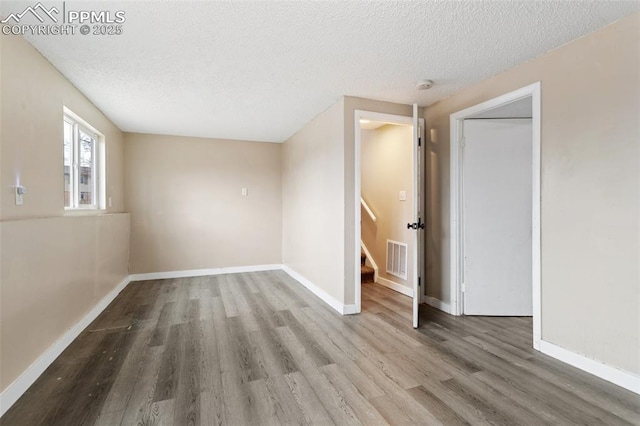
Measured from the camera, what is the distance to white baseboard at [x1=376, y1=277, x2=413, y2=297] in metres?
3.87

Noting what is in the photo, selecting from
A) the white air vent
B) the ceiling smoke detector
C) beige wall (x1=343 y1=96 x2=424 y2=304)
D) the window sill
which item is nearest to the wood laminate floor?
beige wall (x1=343 y1=96 x2=424 y2=304)

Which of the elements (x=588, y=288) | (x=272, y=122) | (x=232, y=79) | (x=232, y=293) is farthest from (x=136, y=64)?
(x=588, y=288)

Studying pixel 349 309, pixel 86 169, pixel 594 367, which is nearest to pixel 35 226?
pixel 86 169

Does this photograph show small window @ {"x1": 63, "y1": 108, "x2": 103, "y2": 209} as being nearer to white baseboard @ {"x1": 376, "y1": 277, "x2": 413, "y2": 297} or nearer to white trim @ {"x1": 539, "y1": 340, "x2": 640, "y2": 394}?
white baseboard @ {"x1": 376, "y1": 277, "x2": 413, "y2": 297}

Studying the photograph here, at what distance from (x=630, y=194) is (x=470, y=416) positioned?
65.4 inches

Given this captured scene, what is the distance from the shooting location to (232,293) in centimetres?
393

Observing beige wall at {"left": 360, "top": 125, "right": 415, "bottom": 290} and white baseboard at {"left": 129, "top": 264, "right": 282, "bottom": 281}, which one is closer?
beige wall at {"left": 360, "top": 125, "right": 415, "bottom": 290}

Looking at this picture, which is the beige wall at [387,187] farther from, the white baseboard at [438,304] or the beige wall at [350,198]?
the beige wall at [350,198]

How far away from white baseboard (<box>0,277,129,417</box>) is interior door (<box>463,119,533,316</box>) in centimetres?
361

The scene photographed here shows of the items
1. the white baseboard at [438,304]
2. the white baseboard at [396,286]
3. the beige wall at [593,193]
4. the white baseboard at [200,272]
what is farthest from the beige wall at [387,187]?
the white baseboard at [200,272]

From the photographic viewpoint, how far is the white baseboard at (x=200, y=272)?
466 cm

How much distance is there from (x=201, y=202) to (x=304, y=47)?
355 centimetres

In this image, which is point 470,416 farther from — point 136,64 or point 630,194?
point 136,64

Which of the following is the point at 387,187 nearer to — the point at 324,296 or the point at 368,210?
the point at 368,210
